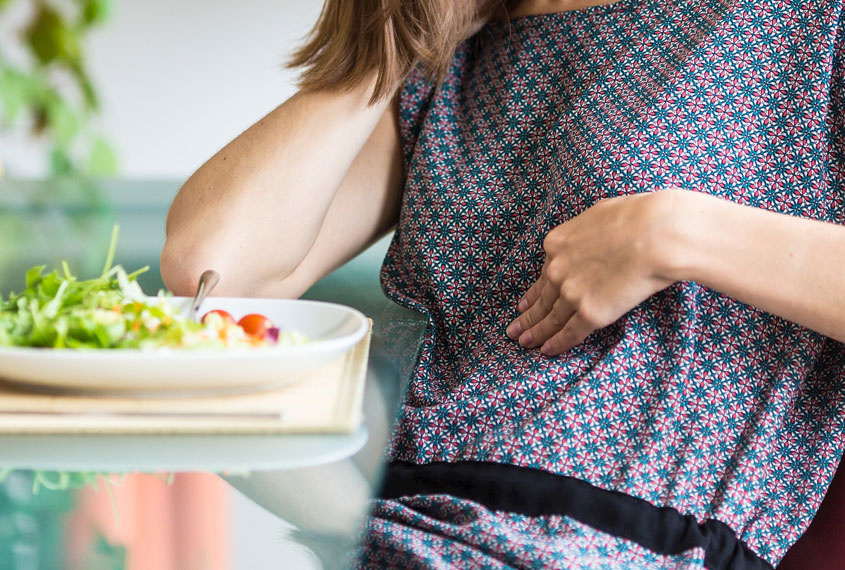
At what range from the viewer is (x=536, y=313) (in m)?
0.90

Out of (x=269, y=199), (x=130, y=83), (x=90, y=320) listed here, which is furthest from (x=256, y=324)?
(x=130, y=83)

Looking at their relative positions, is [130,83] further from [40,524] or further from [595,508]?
[40,524]

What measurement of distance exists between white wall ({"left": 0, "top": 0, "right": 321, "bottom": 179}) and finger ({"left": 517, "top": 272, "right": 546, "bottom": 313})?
2.63 meters

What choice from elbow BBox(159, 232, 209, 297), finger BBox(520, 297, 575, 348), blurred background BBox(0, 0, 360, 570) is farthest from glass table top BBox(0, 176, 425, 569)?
blurred background BBox(0, 0, 360, 570)

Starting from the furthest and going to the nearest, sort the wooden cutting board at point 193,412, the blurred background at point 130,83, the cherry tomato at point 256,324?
the blurred background at point 130,83 → the cherry tomato at point 256,324 → the wooden cutting board at point 193,412

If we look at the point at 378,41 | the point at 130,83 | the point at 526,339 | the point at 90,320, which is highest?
the point at 378,41

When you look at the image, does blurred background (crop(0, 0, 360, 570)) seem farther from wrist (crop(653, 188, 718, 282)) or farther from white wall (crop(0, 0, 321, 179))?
wrist (crop(653, 188, 718, 282))

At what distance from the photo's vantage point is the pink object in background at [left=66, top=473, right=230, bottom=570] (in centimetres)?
40

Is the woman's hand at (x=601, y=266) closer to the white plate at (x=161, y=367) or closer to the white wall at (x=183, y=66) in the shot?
the white plate at (x=161, y=367)

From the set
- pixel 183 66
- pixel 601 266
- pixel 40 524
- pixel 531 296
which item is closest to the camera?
pixel 40 524

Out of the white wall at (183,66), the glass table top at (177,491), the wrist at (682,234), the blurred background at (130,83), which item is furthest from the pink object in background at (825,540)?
the white wall at (183,66)

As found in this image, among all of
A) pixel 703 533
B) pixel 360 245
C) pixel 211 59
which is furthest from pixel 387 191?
pixel 211 59

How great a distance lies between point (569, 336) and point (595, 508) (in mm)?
183

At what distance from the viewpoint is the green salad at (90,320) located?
62 cm
